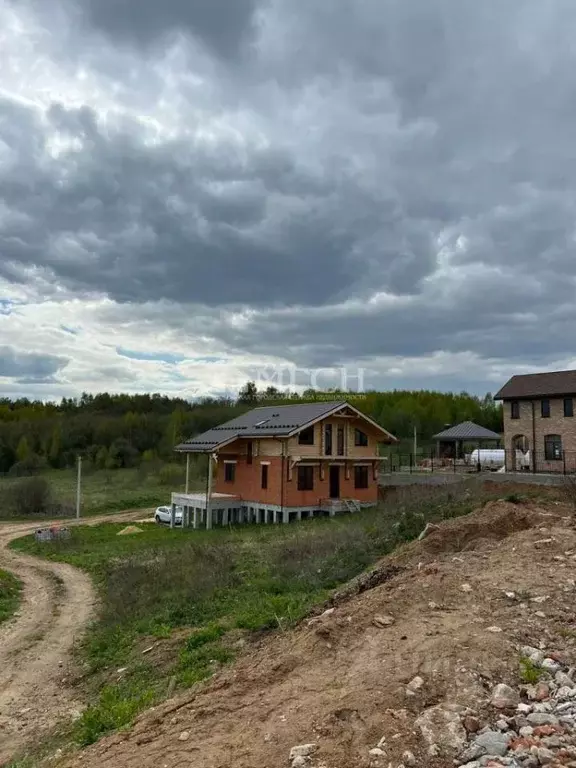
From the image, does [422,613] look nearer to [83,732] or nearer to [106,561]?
[83,732]

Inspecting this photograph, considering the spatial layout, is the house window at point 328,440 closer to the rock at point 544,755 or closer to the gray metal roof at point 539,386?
the gray metal roof at point 539,386

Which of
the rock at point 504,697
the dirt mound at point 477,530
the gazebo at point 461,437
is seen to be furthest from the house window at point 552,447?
the rock at point 504,697

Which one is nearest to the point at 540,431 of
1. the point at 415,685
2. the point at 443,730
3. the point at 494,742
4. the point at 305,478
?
the point at 305,478

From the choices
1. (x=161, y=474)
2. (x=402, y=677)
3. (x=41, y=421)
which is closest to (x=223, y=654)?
(x=402, y=677)

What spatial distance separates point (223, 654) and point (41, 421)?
80.8 meters

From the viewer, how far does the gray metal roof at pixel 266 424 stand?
31556mm

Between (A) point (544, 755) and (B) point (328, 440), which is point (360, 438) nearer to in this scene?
(B) point (328, 440)

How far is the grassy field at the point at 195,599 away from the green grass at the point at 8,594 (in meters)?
2.15

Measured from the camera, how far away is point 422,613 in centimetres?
759

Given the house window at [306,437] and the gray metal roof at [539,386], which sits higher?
the gray metal roof at [539,386]

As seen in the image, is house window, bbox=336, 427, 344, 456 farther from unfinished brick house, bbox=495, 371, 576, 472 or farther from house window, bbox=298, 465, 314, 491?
unfinished brick house, bbox=495, 371, 576, 472

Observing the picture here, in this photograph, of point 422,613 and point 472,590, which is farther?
point 472,590

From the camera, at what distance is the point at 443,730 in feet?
15.8

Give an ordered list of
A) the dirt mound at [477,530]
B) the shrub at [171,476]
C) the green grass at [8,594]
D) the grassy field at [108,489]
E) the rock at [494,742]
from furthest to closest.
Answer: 1. the shrub at [171,476]
2. the grassy field at [108,489]
3. the green grass at [8,594]
4. the dirt mound at [477,530]
5. the rock at [494,742]
